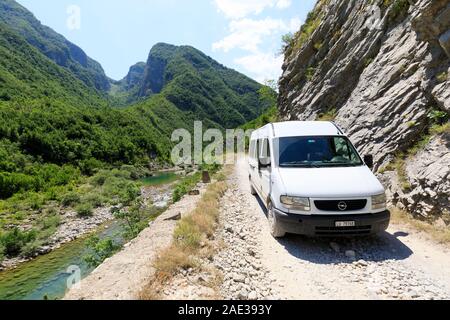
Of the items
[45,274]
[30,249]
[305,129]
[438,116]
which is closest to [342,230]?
[305,129]

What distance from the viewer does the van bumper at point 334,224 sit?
5711 mm

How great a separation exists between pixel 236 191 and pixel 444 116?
860 centimetres

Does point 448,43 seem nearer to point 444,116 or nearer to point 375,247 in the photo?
point 444,116

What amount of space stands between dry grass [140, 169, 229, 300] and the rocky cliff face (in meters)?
5.40

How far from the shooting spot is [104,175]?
52.7 metres

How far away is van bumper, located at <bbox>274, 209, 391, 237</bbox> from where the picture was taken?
5.71m

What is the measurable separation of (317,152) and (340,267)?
9.72 ft

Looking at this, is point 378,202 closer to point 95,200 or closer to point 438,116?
point 438,116

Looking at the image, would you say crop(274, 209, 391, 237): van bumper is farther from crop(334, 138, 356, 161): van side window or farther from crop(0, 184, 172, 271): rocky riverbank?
crop(0, 184, 172, 271): rocky riverbank

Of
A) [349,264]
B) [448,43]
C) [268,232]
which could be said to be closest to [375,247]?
[349,264]

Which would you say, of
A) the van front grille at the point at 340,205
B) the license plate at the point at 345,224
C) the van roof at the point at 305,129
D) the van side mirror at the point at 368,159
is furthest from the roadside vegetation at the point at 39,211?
the license plate at the point at 345,224

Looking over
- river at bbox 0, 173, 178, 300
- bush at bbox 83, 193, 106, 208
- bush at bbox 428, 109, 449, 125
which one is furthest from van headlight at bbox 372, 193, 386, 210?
bush at bbox 83, 193, 106, 208

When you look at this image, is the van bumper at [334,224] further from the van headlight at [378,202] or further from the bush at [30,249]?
the bush at [30,249]

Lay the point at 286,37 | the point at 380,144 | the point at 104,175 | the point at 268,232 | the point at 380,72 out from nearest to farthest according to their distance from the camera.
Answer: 1. the point at 268,232
2. the point at 380,144
3. the point at 380,72
4. the point at 286,37
5. the point at 104,175
